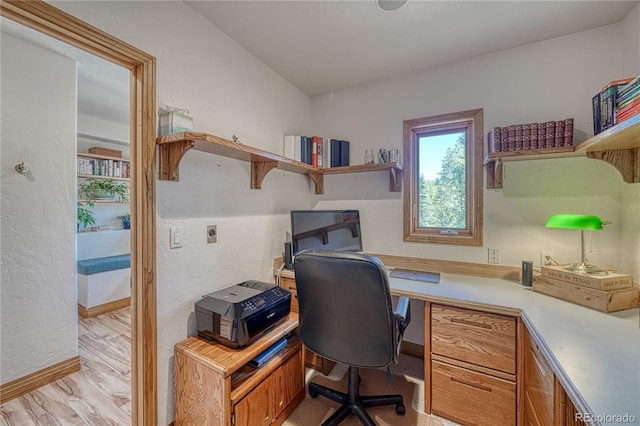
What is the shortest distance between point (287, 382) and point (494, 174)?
2.06 metres

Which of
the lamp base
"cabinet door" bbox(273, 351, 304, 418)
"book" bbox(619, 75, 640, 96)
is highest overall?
"book" bbox(619, 75, 640, 96)

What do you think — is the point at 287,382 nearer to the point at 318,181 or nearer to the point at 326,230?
the point at 326,230

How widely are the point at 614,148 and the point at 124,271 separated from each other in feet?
15.8

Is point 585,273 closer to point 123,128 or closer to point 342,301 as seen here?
point 342,301

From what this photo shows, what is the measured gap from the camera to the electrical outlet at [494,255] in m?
1.92

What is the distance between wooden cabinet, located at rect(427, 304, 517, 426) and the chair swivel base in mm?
261

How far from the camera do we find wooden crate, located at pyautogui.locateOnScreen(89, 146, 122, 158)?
3551 millimetres

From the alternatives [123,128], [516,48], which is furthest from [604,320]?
[123,128]

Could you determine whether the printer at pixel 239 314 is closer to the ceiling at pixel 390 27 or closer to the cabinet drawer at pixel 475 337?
the cabinet drawer at pixel 475 337

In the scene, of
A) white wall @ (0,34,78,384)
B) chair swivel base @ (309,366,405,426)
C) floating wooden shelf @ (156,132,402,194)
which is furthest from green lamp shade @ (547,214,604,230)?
white wall @ (0,34,78,384)

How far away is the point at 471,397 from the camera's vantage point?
1.46 metres

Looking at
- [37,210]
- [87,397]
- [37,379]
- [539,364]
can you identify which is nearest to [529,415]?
[539,364]

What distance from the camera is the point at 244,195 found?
1906 mm

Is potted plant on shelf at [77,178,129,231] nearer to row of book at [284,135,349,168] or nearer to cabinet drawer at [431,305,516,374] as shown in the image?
row of book at [284,135,349,168]
